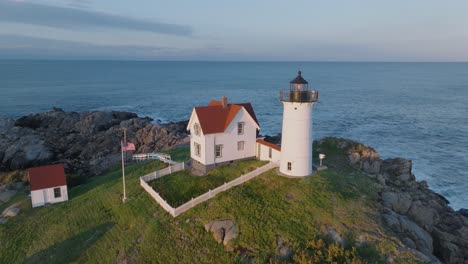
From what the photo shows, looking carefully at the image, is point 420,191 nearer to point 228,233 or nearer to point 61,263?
point 228,233

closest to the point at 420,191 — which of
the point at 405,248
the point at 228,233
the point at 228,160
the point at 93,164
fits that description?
the point at 405,248

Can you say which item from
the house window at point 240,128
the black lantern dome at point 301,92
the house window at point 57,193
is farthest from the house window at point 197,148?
the house window at point 57,193

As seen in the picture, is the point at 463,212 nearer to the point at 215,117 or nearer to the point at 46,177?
the point at 215,117

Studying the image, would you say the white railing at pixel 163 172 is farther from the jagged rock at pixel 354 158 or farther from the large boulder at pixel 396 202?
the large boulder at pixel 396 202

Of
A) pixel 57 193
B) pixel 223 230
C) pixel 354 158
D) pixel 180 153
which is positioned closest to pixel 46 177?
pixel 57 193

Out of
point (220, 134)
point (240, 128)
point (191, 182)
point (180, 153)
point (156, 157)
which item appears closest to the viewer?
point (191, 182)

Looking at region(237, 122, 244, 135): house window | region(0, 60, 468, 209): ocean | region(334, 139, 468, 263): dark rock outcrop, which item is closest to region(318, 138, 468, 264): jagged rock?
region(334, 139, 468, 263): dark rock outcrop
